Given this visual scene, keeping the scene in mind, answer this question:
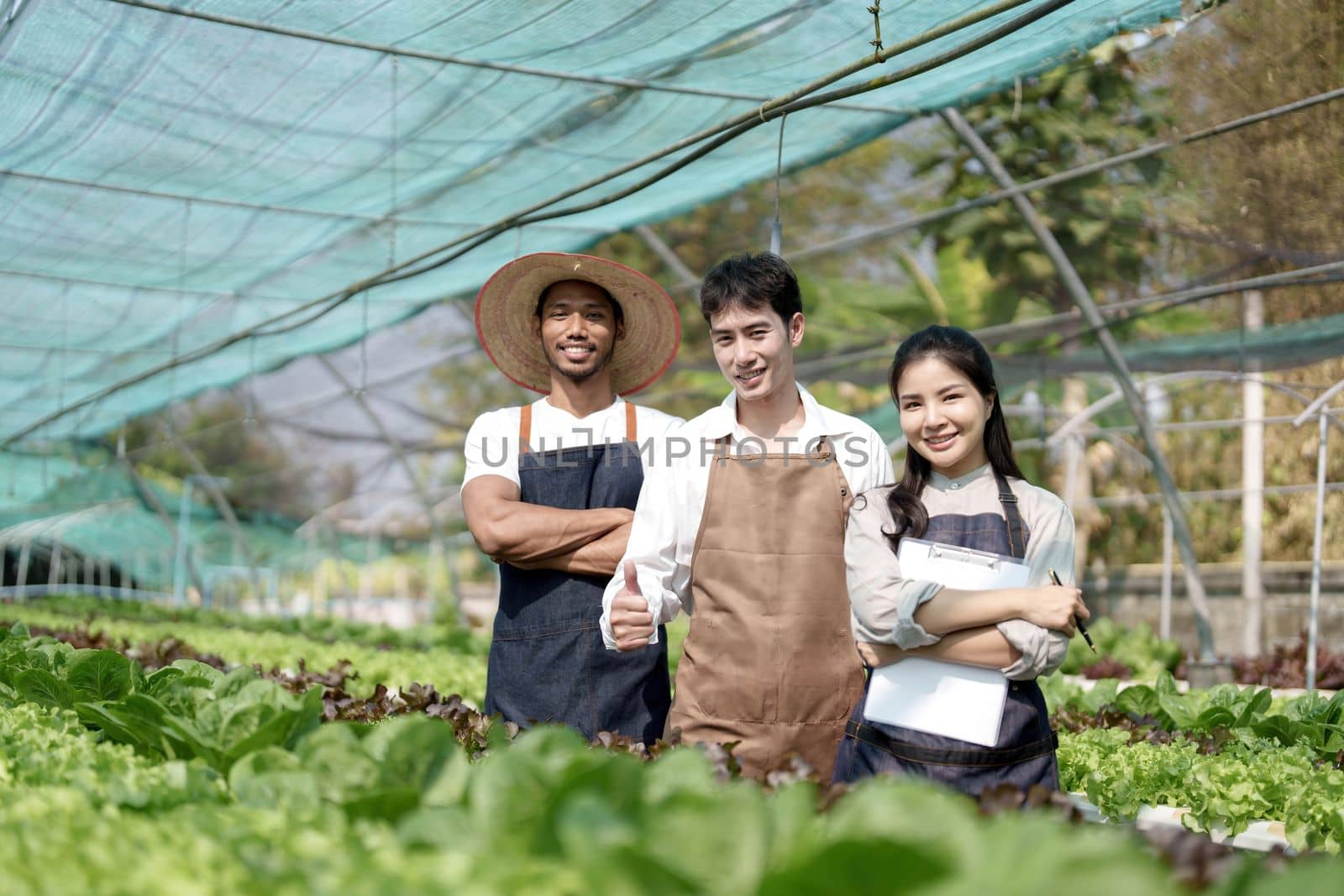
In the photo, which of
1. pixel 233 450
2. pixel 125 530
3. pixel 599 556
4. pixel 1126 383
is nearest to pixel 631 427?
pixel 599 556

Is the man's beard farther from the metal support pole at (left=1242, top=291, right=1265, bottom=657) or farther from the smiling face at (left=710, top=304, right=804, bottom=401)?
the metal support pole at (left=1242, top=291, right=1265, bottom=657)

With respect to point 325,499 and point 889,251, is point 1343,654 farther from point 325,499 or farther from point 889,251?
point 325,499

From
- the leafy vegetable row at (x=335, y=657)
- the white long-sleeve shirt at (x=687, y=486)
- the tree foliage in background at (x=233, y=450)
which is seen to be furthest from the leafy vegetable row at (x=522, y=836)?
the tree foliage in background at (x=233, y=450)

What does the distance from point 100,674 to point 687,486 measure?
1308mm

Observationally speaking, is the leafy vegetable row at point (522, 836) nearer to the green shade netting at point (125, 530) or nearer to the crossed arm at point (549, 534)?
the crossed arm at point (549, 534)

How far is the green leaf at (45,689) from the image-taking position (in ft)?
8.83

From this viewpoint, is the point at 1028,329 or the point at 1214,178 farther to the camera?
the point at 1028,329

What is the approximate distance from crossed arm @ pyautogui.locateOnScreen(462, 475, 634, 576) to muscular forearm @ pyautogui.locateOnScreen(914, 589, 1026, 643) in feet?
3.08

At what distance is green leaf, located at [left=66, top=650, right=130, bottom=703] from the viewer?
2.68 m

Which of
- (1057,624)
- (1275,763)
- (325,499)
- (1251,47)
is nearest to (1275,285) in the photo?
(1251,47)

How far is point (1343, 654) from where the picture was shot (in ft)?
28.0

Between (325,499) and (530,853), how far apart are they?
16.2m

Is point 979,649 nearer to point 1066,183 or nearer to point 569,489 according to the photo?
point 569,489

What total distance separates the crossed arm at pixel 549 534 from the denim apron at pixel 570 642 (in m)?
0.07
